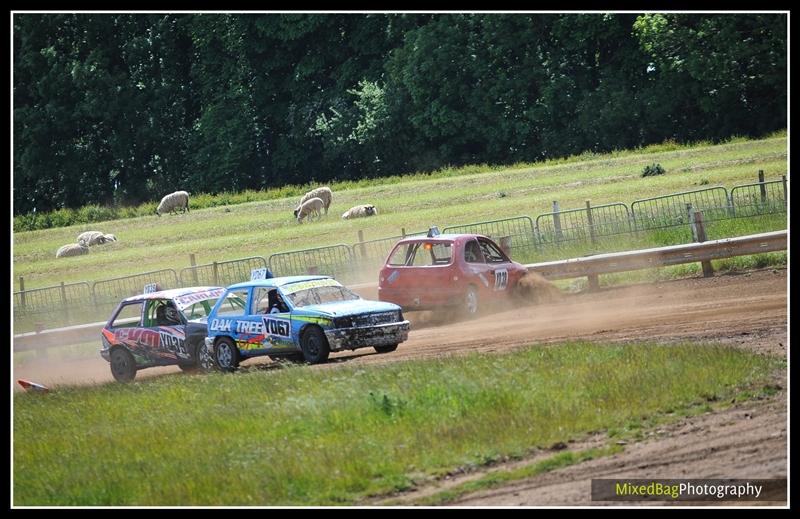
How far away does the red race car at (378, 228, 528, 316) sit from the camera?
→ 2367 centimetres

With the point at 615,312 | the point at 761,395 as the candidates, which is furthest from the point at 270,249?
the point at 761,395

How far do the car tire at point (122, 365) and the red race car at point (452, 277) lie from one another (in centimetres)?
500

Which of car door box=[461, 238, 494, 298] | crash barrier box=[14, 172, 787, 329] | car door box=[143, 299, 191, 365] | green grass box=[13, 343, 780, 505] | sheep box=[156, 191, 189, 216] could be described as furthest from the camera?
sheep box=[156, 191, 189, 216]

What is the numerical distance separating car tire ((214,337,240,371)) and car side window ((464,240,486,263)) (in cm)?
536

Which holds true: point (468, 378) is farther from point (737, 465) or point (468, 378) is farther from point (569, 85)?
point (569, 85)

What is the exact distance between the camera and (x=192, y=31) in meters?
62.9

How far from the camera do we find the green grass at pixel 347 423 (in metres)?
13.0

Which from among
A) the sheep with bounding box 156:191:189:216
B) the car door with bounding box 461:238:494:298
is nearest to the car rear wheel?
the car door with bounding box 461:238:494:298

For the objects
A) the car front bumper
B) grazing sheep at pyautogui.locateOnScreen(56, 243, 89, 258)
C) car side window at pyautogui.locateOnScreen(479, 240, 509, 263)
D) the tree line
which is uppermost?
the tree line

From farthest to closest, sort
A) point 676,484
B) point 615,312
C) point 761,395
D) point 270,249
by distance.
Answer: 1. point 270,249
2. point 615,312
3. point 761,395
4. point 676,484

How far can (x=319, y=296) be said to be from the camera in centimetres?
2044

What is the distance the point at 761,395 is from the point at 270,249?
28222mm

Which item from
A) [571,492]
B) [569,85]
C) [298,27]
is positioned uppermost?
Result: [298,27]

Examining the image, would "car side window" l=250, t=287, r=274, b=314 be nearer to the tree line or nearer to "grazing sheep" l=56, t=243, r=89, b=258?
"grazing sheep" l=56, t=243, r=89, b=258
